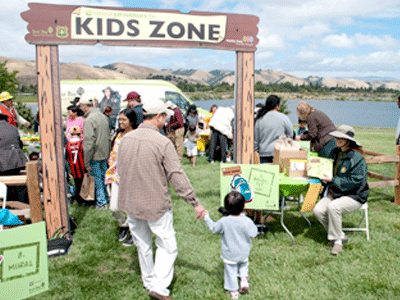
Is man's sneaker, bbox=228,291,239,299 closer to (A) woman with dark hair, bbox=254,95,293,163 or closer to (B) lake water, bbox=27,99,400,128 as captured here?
(A) woman with dark hair, bbox=254,95,293,163

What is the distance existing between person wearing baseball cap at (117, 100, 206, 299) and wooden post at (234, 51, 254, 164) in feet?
5.86

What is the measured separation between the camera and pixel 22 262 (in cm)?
219

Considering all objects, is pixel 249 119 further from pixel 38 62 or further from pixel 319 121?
pixel 38 62

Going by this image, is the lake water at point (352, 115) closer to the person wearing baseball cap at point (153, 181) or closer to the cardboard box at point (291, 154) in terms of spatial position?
the cardboard box at point (291, 154)

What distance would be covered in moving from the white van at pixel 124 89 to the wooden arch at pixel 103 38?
44.4ft

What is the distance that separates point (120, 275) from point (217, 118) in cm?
615

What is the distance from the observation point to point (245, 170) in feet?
14.0

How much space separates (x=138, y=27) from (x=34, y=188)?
237 centimetres

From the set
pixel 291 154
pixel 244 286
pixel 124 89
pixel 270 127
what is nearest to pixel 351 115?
pixel 124 89

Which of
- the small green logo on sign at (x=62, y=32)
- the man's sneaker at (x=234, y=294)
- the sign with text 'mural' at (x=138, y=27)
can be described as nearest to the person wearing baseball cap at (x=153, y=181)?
the man's sneaker at (x=234, y=294)

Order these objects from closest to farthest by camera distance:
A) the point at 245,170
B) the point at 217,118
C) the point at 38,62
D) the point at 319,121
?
1. the point at 38,62
2. the point at 245,170
3. the point at 319,121
4. the point at 217,118

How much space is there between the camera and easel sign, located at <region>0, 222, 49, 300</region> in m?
2.11

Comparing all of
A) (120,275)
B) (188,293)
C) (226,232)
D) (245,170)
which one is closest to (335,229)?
(245,170)

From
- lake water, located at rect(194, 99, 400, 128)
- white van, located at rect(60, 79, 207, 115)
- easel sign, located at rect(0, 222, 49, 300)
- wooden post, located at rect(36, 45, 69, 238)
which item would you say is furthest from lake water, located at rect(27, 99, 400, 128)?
easel sign, located at rect(0, 222, 49, 300)
